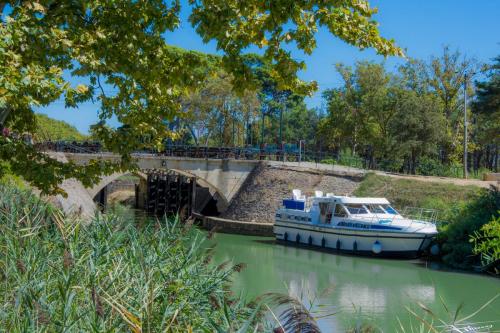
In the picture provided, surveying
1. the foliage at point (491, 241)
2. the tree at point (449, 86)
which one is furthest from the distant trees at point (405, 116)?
the foliage at point (491, 241)

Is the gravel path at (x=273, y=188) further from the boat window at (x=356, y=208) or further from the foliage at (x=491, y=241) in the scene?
the foliage at (x=491, y=241)

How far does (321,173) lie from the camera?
3953 centimetres

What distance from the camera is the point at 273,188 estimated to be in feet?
128

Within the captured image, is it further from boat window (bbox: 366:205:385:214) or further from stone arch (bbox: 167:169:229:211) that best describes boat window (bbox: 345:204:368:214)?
stone arch (bbox: 167:169:229:211)

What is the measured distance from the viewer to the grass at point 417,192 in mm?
32156

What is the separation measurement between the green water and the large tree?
240 inches

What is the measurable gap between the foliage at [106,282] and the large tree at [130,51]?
5.22 feet

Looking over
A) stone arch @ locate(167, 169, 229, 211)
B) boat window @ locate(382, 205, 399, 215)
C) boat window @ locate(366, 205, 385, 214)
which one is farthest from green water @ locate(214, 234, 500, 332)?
stone arch @ locate(167, 169, 229, 211)

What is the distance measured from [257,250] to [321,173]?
11047 millimetres

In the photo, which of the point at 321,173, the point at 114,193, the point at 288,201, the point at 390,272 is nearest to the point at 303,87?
the point at 390,272

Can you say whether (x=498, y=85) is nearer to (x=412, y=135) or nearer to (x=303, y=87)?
(x=412, y=135)

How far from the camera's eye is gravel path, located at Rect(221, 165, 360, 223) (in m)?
38.0

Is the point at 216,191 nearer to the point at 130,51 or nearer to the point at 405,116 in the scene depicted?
the point at 405,116

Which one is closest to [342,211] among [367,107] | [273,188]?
[273,188]
